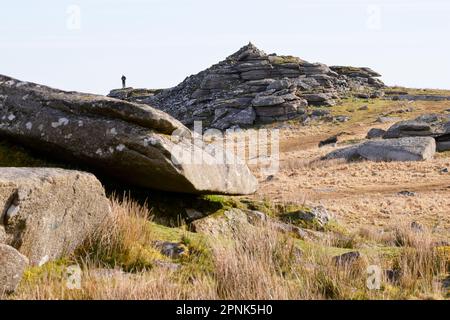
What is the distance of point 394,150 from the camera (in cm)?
3325

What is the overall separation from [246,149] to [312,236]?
38766mm

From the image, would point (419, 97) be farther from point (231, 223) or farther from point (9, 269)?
point (9, 269)

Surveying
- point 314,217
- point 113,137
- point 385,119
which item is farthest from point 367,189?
point 385,119

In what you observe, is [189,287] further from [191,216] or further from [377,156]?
[377,156]

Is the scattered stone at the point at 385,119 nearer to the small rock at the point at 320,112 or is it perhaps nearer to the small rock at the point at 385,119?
the small rock at the point at 385,119

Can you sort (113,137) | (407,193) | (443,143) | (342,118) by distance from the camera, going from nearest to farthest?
1. (113,137)
2. (407,193)
3. (443,143)
4. (342,118)

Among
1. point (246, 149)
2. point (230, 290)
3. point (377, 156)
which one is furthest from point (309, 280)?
point (246, 149)

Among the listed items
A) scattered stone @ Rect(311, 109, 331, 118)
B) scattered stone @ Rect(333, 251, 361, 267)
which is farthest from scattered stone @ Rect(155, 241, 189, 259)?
scattered stone @ Rect(311, 109, 331, 118)

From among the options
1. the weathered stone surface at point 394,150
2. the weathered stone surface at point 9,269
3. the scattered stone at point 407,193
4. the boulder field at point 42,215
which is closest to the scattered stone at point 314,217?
the boulder field at point 42,215

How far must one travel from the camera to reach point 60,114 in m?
9.91

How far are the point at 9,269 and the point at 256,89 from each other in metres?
69.7

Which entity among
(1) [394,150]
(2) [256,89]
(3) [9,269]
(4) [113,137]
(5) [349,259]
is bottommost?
(1) [394,150]

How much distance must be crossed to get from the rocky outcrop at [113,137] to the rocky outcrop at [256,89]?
55212mm

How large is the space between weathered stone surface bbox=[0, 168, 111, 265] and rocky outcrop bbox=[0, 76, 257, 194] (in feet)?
5.62
